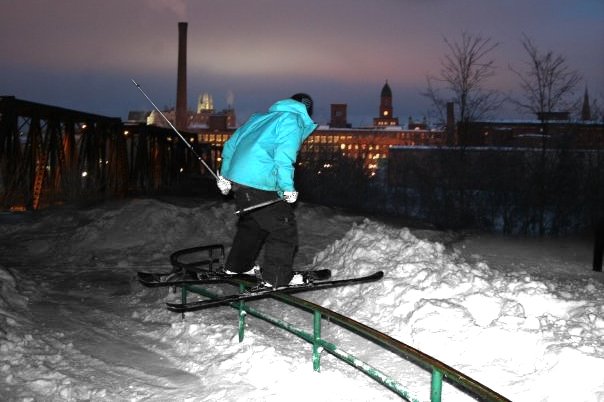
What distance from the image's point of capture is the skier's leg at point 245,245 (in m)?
6.16

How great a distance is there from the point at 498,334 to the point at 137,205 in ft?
38.7

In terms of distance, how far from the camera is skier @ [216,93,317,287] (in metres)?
Result: 5.54

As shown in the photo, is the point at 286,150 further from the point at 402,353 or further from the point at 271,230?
the point at 402,353

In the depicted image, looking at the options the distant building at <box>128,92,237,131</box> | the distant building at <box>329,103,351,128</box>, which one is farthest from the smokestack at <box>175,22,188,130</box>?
the distant building at <box>329,103,351,128</box>

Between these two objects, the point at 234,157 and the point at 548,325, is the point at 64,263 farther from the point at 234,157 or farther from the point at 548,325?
the point at 548,325

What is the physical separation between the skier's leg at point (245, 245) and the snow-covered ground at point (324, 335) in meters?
0.82

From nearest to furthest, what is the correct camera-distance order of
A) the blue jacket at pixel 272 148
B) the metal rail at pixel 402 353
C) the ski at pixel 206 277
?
the metal rail at pixel 402 353
the blue jacket at pixel 272 148
the ski at pixel 206 277

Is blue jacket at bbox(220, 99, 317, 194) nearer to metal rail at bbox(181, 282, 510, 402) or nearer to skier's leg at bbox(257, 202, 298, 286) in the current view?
skier's leg at bbox(257, 202, 298, 286)

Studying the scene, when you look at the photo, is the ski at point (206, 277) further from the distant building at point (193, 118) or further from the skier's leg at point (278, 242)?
the distant building at point (193, 118)

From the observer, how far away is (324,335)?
696 cm

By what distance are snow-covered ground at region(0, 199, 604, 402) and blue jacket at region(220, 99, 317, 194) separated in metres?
1.75

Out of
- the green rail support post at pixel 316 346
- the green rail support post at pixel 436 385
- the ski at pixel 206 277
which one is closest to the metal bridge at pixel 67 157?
the ski at pixel 206 277

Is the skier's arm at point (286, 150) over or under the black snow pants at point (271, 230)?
over

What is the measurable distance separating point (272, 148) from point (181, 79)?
78242mm
